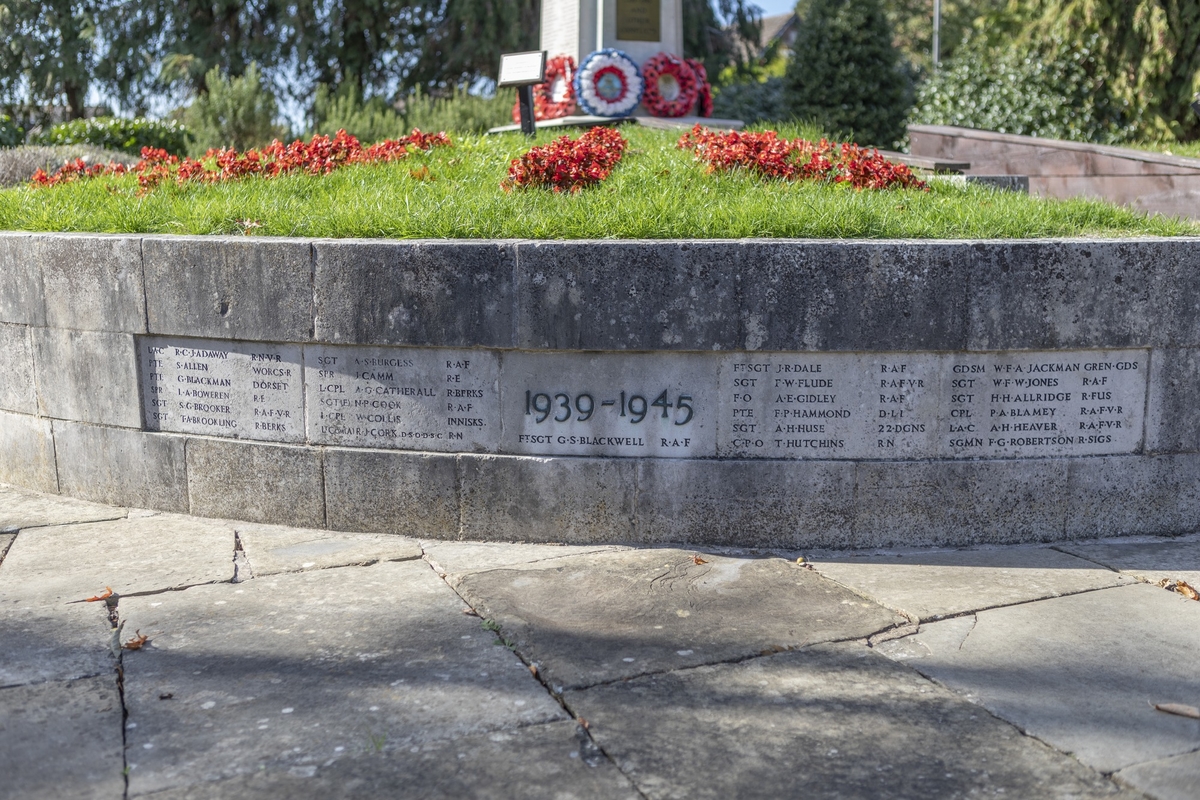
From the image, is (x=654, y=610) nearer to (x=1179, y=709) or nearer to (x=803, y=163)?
(x=1179, y=709)

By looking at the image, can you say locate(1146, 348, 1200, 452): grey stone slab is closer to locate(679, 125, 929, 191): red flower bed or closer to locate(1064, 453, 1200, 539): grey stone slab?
locate(1064, 453, 1200, 539): grey stone slab

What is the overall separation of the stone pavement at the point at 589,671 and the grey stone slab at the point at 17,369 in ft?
3.96

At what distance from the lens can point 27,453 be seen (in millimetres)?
5797

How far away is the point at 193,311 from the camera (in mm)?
5078

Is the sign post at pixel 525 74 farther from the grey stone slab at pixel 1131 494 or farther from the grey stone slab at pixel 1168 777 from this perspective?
the grey stone slab at pixel 1168 777

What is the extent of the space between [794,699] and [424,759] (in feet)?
3.69

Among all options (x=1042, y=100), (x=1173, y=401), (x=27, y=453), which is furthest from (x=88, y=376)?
(x=1042, y=100)

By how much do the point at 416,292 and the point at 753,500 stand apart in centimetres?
173

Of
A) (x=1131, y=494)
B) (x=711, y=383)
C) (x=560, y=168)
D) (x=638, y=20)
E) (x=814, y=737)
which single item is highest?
(x=638, y=20)

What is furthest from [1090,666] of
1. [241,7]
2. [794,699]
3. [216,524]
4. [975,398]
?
[241,7]

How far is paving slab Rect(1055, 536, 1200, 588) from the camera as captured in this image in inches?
172

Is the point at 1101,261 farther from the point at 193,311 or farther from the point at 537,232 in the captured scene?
the point at 193,311

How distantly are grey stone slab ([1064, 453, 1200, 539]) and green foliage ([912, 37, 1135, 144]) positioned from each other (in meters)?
8.64

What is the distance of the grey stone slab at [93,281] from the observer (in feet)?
16.9
